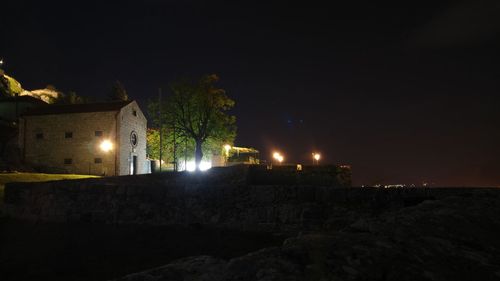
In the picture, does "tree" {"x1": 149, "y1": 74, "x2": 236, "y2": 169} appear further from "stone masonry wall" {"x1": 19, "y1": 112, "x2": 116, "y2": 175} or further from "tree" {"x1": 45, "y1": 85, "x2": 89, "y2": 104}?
"tree" {"x1": 45, "y1": 85, "x2": 89, "y2": 104}

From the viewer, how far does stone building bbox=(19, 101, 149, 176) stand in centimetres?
3978

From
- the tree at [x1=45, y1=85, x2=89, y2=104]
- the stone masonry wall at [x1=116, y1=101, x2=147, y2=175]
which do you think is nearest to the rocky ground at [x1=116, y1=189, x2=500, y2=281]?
the stone masonry wall at [x1=116, y1=101, x2=147, y2=175]

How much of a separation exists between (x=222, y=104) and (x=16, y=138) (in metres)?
28.3

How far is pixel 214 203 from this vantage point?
10.4 meters

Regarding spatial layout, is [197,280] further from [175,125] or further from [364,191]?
[175,125]

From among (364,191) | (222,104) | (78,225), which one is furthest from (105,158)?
(364,191)

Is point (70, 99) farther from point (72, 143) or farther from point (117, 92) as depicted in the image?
point (72, 143)

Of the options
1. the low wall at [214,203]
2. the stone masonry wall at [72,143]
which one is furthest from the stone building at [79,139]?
the low wall at [214,203]

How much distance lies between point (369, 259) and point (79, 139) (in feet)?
142

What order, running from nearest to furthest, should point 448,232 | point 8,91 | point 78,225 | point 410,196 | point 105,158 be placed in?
point 448,232 < point 410,196 < point 78,225 < point 105,158 < point 8,91

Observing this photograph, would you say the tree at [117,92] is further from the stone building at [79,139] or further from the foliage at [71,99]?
the stone building at [79,139]

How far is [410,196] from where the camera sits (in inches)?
355

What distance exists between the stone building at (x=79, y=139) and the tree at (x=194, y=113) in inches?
209

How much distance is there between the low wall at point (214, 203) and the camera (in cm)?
923
